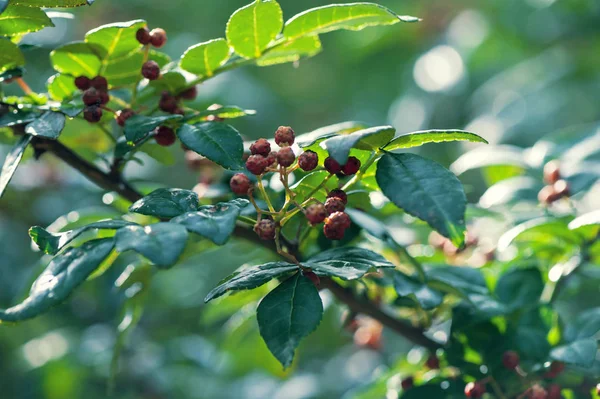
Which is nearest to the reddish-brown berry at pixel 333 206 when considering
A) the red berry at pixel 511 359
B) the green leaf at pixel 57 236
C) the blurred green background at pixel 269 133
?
the green leaf at pixel 57 236

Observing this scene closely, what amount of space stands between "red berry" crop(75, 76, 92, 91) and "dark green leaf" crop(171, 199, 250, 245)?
1.22 ft

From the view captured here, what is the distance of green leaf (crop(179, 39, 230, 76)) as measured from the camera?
3.48 feet

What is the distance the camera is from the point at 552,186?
4.67ft

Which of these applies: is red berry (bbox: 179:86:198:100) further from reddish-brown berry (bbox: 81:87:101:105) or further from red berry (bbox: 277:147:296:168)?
red berry (bbox: 277:147:296:168)

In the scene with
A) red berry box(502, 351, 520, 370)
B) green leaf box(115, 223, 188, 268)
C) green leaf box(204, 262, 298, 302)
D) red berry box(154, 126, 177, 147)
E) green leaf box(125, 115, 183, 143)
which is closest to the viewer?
green leaf box(115, 223, 188, 268)

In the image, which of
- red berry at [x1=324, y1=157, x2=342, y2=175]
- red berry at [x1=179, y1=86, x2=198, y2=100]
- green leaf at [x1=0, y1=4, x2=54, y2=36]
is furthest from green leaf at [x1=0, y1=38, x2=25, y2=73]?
red berry at [x1=324, y1=157, x2=342, y2=175]

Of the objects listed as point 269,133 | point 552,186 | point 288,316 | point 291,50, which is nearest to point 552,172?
point 552,186

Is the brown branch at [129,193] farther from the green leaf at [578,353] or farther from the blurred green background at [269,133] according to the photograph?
the blurred green background at [269,133]

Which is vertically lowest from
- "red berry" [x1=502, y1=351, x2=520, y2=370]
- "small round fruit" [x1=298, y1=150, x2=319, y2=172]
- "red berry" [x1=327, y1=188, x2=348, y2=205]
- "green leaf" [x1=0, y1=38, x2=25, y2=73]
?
"red berry" [x1=502, y1=351, x2=520, y2=370]

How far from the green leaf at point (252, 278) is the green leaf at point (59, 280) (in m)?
0.13

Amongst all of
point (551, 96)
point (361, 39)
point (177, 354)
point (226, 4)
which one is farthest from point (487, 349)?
point (226, 4)

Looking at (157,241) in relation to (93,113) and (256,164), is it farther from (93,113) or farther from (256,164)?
(93,113)

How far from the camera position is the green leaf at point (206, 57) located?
1.06 meters

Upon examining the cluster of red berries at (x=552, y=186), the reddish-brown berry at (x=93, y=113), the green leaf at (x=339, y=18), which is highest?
the green leaf at (x=339, y=18)
